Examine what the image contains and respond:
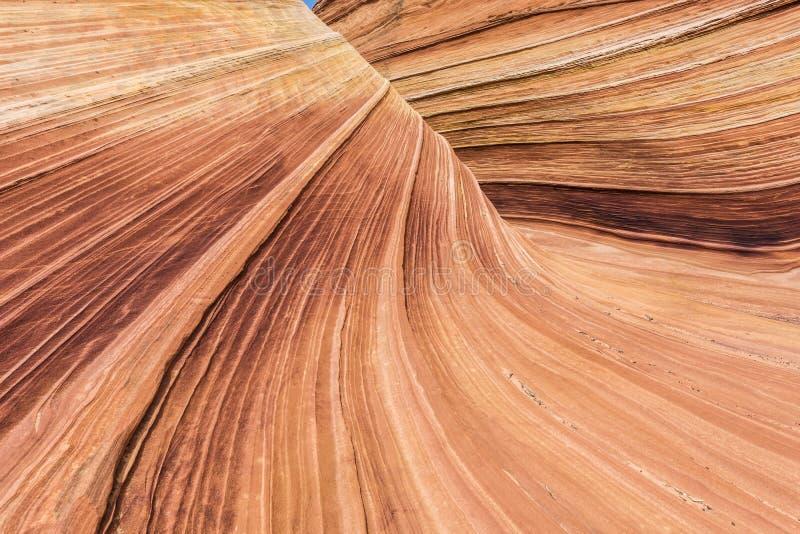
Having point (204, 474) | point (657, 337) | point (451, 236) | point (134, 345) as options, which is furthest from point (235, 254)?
point (657, 337)

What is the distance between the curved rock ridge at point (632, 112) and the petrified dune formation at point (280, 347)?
138cm

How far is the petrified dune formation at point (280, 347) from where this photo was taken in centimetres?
94

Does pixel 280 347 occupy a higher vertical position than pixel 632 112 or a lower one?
higher

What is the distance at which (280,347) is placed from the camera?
1.30 metres

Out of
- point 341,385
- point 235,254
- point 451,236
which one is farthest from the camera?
point 451,236

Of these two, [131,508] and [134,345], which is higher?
[134,345]

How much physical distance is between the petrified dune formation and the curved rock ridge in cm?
138

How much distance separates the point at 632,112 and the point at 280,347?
351 centimetres

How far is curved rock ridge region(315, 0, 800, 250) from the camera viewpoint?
10.2 ft

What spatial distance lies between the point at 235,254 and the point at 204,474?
73cm

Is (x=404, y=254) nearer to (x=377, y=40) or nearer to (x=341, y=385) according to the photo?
(x=341, y=385)

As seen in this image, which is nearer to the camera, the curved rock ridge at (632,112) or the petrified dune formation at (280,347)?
the petrified dune formation at (280,347)

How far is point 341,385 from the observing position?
4.09 feet

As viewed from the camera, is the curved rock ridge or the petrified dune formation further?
the curved rock ridge
